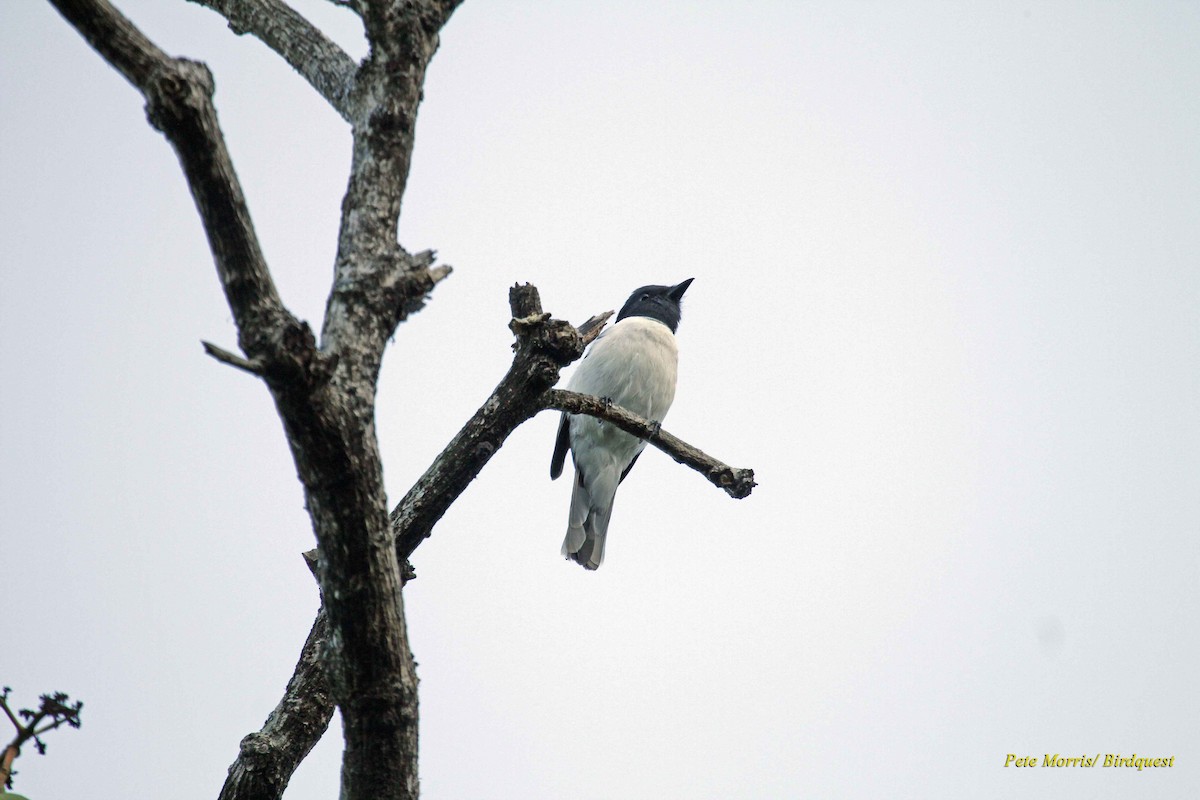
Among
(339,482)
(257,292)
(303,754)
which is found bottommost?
(303,754)

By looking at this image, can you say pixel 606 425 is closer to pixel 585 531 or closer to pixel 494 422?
pixel 585 531

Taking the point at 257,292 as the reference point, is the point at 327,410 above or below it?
below

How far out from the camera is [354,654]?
7.46 feet

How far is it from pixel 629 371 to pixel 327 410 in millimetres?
5316

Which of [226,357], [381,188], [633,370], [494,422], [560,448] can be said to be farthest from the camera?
[560,448]

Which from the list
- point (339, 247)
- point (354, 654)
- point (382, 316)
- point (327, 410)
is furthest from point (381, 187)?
point (354, 654)

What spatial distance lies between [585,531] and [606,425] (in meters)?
0.83

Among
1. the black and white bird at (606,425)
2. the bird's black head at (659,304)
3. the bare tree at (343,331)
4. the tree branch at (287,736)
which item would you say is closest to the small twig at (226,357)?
the bare tree at (343,331)

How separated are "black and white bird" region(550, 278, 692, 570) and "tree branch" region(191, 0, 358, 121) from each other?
4.18m

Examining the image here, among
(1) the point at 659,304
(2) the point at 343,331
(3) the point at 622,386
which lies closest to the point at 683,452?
(2) the point at 343,331

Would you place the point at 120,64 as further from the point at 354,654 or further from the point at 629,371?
the point at 629,371

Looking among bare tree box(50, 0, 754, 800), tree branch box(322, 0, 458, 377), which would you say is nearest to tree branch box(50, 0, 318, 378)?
→ bare tree box(50, 0, 754, 800)

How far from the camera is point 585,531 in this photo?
23.6 feet

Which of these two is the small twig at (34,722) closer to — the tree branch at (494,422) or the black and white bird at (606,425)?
the tree branch at (494,422)
